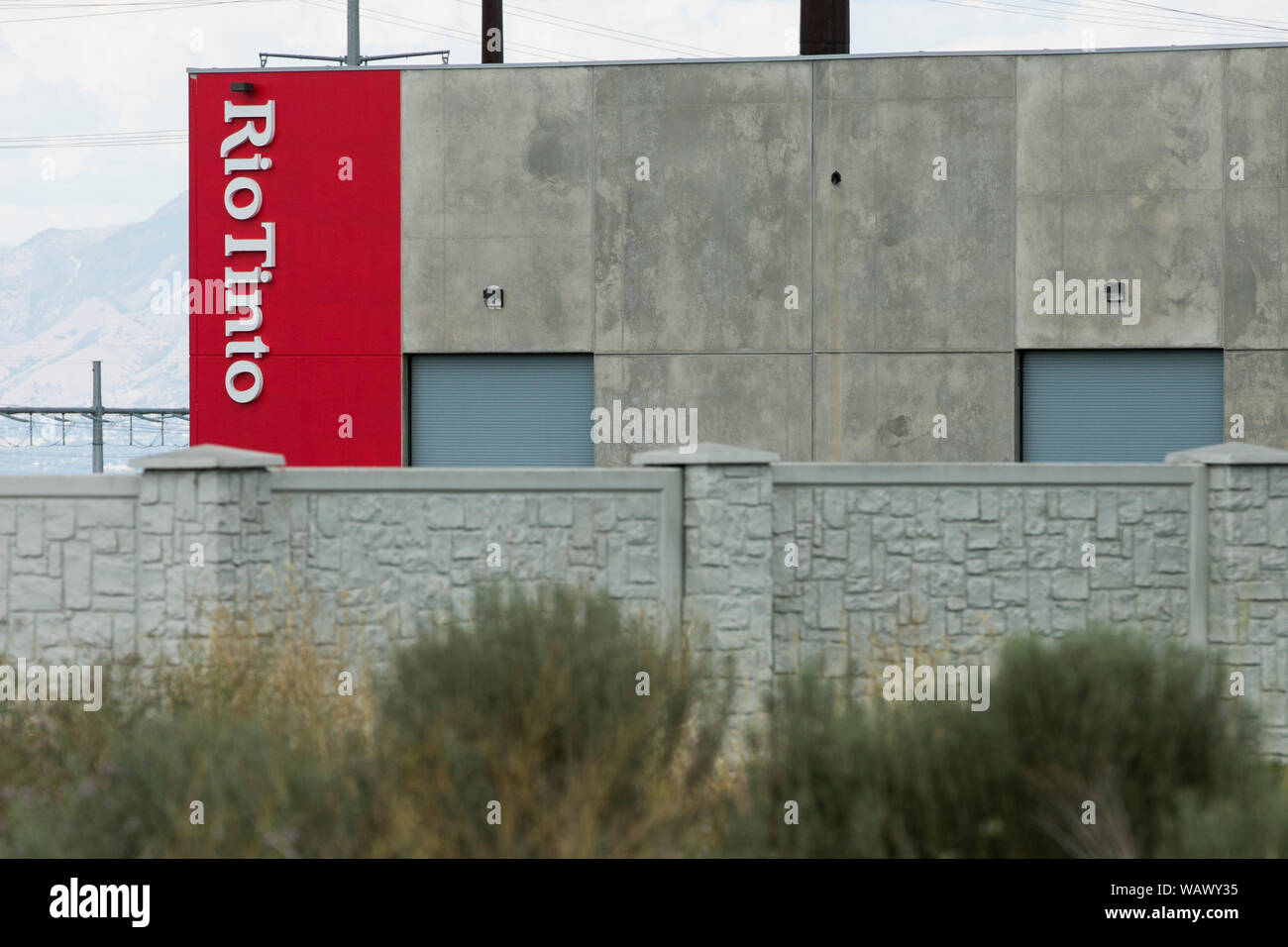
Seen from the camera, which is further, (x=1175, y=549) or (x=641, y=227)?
(x=641, y=227)

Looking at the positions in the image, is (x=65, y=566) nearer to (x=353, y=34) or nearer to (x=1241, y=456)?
(x=1241, y=456)

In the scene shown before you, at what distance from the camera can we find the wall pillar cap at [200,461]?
Result: 11102 mm

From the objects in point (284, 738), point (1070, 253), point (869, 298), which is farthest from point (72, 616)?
point (1070, 253)

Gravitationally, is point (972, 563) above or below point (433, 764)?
above

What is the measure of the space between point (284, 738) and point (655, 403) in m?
12.8

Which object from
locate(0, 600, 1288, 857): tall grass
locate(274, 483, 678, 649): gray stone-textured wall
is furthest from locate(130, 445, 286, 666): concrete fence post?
locate(0, 600, 1288, 857): tall grass

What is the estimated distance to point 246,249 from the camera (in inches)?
802

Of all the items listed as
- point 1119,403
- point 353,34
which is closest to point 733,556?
point 1119,403

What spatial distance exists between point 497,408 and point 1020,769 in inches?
549

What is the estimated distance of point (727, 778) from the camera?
8.05m

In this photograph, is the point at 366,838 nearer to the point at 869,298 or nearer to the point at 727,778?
the point at 727,778

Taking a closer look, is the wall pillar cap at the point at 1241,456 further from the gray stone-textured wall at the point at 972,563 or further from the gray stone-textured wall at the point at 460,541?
the gray stone-textured wall at the point at 460,541

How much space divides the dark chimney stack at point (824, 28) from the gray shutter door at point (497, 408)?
6.56 m
